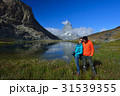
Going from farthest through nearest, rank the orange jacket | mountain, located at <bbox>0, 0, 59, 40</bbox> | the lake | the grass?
mountain, located at <bbox>0, 0, 59, 40</bbox>, the lake, the orange jacket, the grass

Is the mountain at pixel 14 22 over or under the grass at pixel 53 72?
over

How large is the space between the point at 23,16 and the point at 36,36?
64187mm

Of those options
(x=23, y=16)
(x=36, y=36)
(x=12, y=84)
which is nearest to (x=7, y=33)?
(x=36, y=36)

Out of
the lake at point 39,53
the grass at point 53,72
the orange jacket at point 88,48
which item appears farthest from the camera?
the lake at point 39,53

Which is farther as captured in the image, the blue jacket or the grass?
the blue jacket

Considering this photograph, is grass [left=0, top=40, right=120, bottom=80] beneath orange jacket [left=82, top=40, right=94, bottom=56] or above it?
beneath

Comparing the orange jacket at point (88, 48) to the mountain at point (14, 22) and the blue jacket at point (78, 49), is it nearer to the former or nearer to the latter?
the blue jacket at point (78, 49)

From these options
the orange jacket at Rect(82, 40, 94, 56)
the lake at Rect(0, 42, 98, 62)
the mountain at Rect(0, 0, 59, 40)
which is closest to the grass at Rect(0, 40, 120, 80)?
the orange jacket at Rect(82, 40, 94, 56)

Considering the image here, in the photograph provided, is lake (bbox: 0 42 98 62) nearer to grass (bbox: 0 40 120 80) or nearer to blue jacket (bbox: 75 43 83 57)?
grass (bbox: 0 40 120 80)

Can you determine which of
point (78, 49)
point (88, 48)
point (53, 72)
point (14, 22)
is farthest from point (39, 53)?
point (14, 22)

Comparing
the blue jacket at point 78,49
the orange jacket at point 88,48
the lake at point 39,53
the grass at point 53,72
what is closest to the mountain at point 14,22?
the lake at point 39,53

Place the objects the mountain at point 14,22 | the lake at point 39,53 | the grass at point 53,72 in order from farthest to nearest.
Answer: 1. the mountain at point 14,22
2. the lake at point 39,53
3. the grass at point 53,72

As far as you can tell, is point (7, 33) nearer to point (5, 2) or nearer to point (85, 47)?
point (5, 2)

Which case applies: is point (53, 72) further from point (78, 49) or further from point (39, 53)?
point (39, 53)
